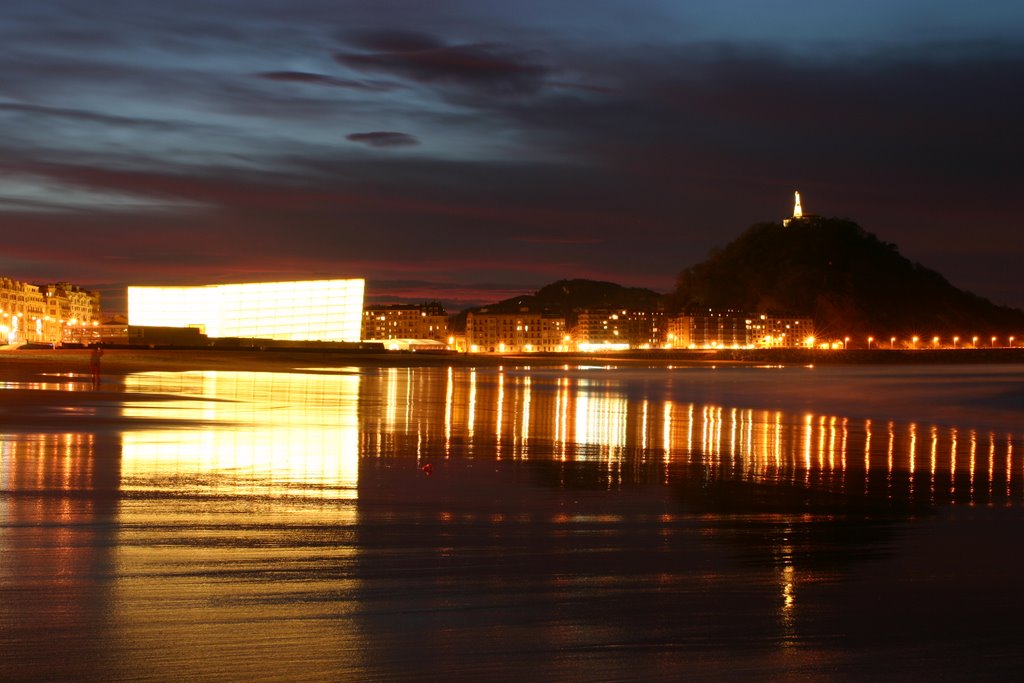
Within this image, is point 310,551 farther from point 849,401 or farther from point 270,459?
point 849,401

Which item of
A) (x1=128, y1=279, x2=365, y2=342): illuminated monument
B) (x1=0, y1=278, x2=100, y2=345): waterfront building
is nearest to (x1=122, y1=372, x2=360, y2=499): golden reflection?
(x1=128, y1=279, x2=365, y2=342): illuminated monument

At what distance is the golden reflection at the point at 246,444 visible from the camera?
11.4 m

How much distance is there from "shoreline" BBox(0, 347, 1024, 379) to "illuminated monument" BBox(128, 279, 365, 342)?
679 centimetres

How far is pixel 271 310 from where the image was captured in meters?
110

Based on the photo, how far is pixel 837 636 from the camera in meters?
5.92

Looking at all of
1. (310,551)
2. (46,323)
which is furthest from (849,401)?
(46,323)

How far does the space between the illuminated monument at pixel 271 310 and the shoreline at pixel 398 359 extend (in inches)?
267

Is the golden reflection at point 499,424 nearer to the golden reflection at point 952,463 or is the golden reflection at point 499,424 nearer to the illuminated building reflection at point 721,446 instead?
the illuminated building reflection at point 721,446

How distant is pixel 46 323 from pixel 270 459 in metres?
167

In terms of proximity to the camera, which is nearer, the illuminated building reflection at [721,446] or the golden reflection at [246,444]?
the golden reflection at [246,444]

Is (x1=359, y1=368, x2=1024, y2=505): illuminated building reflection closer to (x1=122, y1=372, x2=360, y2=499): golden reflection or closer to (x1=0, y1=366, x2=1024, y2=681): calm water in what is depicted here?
(x1=0, y1=366, x2=1024, y2=681): calm water

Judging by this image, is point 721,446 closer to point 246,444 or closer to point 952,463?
point 952,463

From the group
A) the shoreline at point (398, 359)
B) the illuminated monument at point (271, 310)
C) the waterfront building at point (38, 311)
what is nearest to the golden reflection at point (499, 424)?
the shoreline at point (398, 359)

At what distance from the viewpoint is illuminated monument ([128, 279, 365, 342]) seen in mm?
110062
